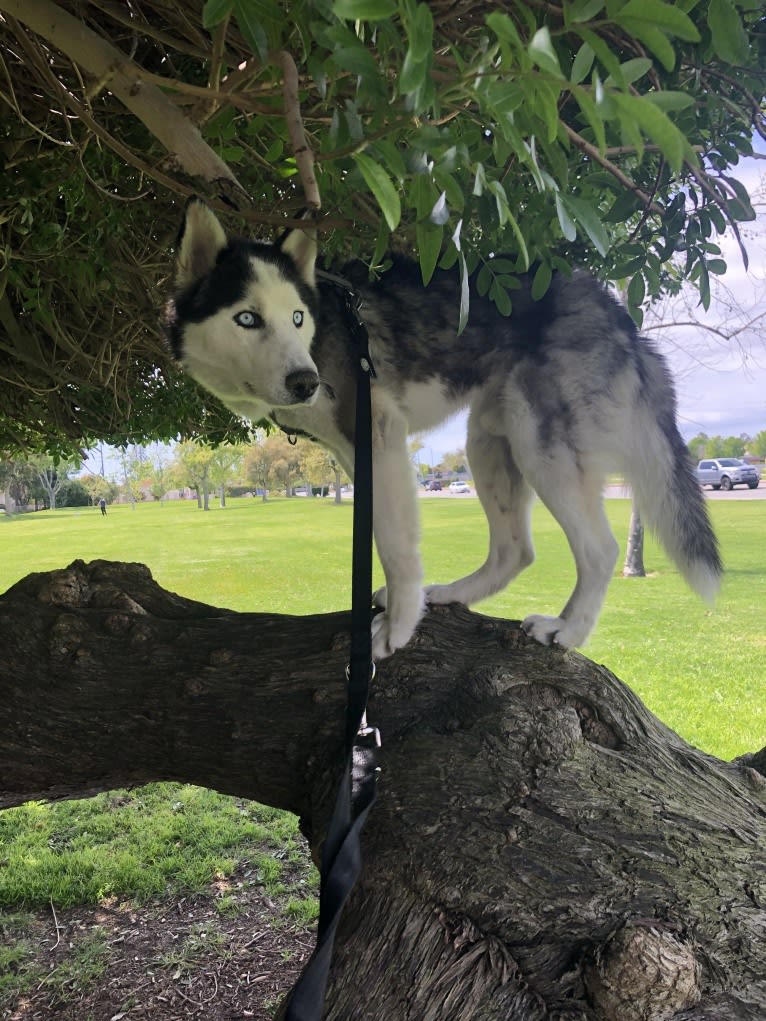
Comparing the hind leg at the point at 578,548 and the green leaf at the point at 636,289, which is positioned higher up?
the green leaf at the point at 636,289

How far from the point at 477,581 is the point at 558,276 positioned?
3.06ft

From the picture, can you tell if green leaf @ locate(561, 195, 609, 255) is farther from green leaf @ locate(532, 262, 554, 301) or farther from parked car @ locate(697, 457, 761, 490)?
parked car @ locate(697, 457, 761, 490)

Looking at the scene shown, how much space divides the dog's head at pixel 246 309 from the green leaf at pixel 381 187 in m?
0.85

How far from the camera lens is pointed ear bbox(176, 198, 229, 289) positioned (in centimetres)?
156

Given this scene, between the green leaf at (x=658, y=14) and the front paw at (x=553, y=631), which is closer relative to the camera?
the green leaf at (x=658, y=14)

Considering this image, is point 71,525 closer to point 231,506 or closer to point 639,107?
point 231,506

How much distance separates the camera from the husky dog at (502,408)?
6.21 ft

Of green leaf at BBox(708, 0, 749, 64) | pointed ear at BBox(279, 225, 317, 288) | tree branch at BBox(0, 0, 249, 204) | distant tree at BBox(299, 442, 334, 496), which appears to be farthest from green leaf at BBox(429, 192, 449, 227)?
distant tree at BBox(299, 442, 334, 496)

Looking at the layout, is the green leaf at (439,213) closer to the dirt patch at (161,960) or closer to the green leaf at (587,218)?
the green leaf at (587,218)

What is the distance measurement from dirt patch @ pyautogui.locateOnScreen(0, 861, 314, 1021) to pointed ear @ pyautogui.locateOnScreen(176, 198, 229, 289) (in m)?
2.78

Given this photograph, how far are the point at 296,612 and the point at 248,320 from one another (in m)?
4.85

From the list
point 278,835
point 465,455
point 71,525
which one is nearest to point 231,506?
point 71,525

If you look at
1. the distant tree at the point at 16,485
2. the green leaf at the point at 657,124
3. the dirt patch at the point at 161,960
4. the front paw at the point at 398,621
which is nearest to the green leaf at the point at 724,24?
the green leaf at the point at 657,124

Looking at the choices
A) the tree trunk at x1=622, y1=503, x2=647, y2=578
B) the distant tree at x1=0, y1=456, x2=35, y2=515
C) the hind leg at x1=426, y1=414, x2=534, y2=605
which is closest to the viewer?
the hind leg at x1=426, y1=414, x2=534, y2=605
